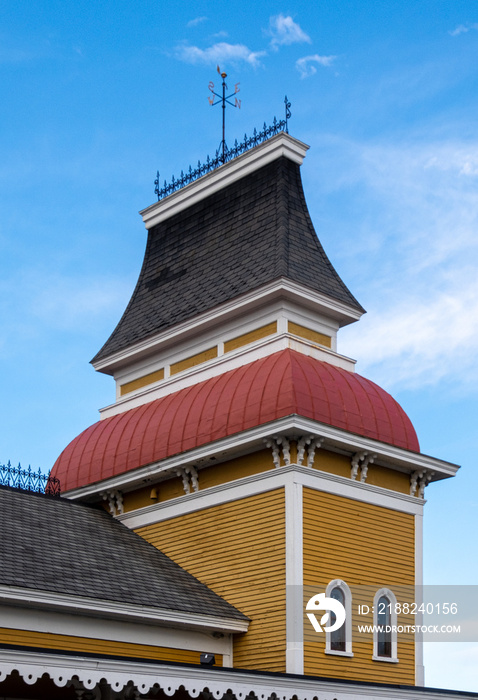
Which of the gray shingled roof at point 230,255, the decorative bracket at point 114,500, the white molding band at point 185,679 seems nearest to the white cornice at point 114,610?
the white molding band at point 185,679

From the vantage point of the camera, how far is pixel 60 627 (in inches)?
743

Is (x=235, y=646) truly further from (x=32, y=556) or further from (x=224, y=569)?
(x=32, y=556)

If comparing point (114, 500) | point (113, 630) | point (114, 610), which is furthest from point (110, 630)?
point (114, 500)

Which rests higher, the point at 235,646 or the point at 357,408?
the point at 357,408

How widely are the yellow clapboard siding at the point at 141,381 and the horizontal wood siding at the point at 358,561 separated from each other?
22.4 ft

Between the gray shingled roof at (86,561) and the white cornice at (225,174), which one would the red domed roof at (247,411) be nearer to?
the gray shingled roof at (86,561)

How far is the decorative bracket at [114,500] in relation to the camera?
973 inches

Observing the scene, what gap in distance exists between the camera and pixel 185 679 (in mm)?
15938

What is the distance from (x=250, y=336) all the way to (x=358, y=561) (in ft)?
18.9

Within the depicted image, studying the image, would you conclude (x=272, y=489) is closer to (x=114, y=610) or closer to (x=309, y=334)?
(x=114, y=610)

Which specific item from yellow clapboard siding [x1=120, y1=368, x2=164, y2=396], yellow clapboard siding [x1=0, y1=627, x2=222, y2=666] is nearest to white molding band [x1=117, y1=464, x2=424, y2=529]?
yellow clapboard siding [x1=0, y1=627, x2=222, y2=666]

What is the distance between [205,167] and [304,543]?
12.0 meters

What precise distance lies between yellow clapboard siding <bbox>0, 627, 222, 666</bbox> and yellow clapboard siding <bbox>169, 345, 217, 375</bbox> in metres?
7.20

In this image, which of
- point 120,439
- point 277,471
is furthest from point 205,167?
point 277,471
